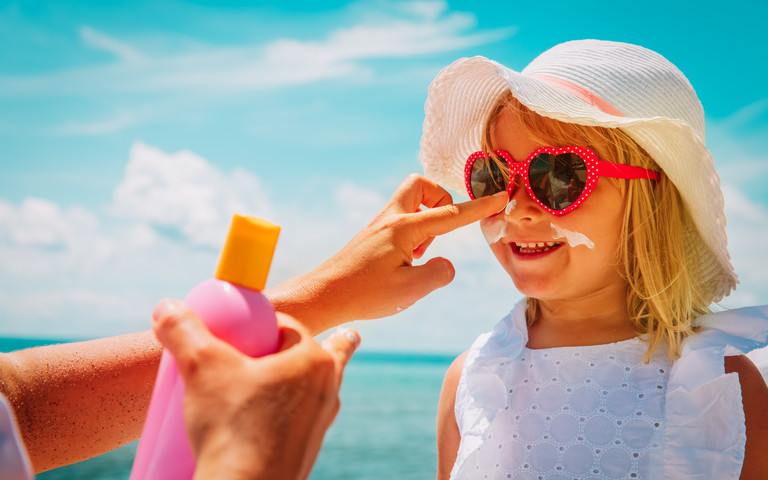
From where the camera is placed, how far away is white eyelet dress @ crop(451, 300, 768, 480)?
2.18 m

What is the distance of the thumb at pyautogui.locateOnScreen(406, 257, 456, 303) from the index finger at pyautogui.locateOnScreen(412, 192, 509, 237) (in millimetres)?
117

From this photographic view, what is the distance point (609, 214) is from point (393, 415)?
821 inches

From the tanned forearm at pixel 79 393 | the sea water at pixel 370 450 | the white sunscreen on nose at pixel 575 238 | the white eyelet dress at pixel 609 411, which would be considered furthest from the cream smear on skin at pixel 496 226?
the sea water at pixel 370 450

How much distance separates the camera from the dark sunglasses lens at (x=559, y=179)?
250 cm

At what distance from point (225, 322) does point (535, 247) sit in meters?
1.83

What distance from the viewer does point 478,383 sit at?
2.80 metres

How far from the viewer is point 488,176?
109 inches

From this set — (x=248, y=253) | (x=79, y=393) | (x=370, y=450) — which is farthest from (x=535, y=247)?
(x=370, y=450)

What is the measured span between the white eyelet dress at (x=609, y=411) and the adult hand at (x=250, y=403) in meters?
1.67

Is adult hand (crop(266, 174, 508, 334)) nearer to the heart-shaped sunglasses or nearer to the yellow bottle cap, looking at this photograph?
the heart-shaped sunglasses

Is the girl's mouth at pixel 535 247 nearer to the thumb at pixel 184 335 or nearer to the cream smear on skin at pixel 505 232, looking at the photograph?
the cream smear on skin at pixel 505 232

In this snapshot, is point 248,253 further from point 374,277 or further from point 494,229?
point 494,229

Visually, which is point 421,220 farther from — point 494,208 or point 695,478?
point 695,478

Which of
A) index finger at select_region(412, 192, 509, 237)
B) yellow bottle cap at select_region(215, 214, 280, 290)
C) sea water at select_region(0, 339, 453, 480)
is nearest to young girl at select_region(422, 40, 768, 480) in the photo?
index finger at select_region(412, 192, 509, 237)
